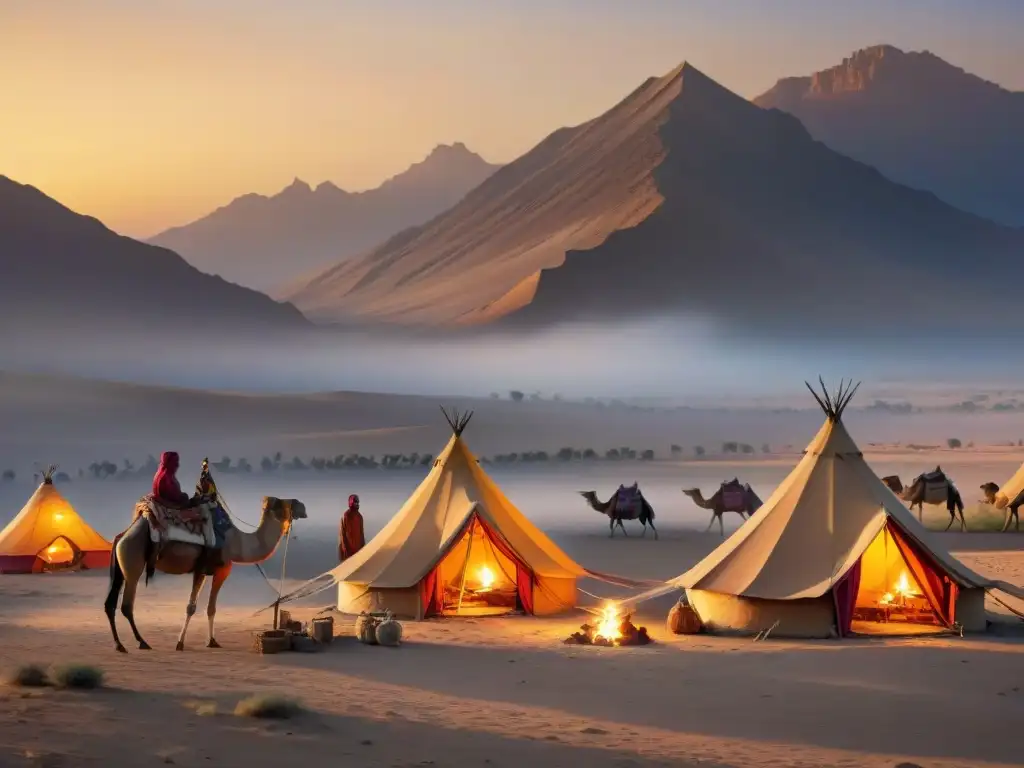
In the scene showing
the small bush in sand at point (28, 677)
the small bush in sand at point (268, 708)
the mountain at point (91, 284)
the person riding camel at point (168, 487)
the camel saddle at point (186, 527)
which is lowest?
the small bush in sand at point (268, 708)

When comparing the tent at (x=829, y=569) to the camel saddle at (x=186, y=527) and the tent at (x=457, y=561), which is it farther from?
the camel saddle at (x=186, y=527)

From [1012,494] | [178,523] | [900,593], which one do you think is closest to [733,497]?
[1012,494]

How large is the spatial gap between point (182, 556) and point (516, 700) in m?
3.92

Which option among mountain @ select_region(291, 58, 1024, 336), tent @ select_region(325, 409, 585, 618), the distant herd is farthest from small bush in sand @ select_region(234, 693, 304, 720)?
mountain @ select_region(291, 58, 1024, 336)

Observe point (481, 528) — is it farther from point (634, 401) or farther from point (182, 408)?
point (634, 401)

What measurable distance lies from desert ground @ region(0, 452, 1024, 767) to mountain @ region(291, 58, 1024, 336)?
466 feet

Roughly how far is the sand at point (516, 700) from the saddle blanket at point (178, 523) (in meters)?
1.05

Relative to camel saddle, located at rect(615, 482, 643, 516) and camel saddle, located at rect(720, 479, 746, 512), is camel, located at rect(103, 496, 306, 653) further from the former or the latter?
camel saddle, located at rect(720, 479, 746, 512)

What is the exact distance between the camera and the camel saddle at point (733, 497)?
1022 inches

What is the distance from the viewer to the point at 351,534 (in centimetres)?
1844

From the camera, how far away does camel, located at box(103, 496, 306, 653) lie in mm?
13797

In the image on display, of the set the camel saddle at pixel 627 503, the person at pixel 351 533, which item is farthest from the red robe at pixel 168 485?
the camel saddle at pixel 627 503

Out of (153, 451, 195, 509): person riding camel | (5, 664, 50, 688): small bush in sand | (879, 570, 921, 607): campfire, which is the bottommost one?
(5, 664, 50, 688): small bush in sand

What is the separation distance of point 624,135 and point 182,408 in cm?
11314
